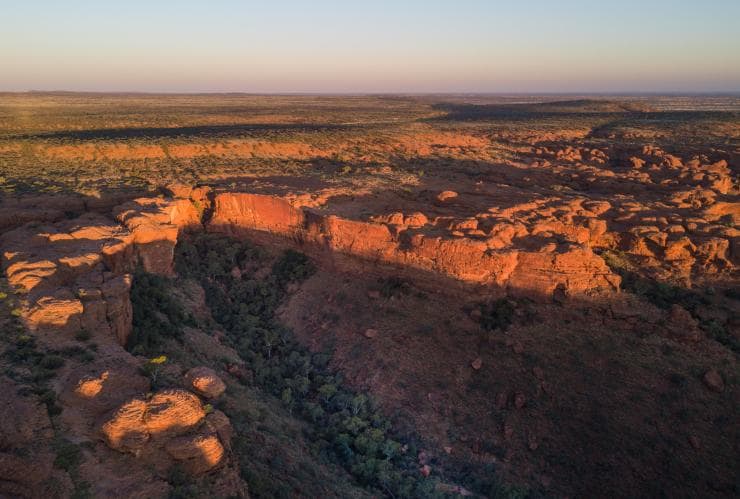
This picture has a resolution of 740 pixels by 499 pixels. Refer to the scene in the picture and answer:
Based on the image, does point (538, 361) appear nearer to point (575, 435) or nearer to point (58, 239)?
point (575, 435)

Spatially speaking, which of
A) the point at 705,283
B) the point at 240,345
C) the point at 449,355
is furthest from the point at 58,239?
the point at 705,283

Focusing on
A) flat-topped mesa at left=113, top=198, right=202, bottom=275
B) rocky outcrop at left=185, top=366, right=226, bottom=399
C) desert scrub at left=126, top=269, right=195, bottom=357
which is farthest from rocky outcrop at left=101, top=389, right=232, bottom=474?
flat-topped mesa at left=113, top=198, right=202, bottom=275

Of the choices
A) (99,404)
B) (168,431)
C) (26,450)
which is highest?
(26,450)

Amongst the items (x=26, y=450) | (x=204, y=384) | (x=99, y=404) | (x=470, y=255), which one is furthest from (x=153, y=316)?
(x=470, y=255)

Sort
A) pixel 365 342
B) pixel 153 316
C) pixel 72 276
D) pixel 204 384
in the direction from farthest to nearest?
1. pixel 365 342
2. pixel 153 316
3. pixel 72 276
4. pixel 204 384

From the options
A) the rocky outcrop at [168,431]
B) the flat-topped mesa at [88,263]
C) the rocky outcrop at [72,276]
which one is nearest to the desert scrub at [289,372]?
the rocky outcrop at [168,431]

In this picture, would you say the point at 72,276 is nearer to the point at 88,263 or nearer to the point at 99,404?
the point at 88,263

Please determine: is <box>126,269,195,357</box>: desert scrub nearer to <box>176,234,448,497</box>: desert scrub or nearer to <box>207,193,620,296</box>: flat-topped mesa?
<box>176,234,448,497</box>: desert scrub
